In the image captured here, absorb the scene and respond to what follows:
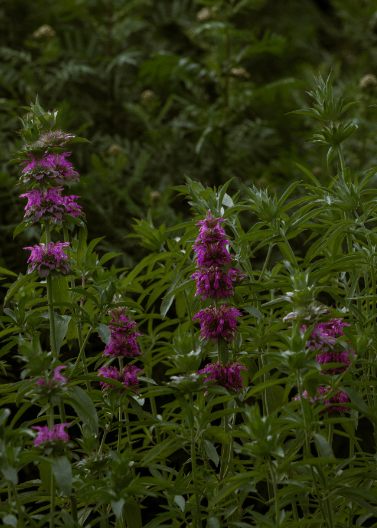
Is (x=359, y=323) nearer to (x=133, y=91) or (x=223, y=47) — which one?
(x=223, y=47)

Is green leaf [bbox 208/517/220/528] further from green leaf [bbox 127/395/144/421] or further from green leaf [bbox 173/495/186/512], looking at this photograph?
green leaf [bbox 127/395/144/421]

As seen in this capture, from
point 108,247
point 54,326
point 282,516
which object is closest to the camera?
point 282,516

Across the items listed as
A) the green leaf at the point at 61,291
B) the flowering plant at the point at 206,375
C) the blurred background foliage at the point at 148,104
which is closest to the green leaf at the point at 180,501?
the flowering plant at the point at 206,375

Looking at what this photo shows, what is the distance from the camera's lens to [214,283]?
0.94 meters

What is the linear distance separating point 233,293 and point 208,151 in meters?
1.79

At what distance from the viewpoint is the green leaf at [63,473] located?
2.47 ft

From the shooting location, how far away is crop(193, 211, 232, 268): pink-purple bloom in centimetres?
94

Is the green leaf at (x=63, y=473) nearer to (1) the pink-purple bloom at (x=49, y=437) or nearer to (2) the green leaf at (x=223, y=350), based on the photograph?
(1) the pink-purple bloom at (x=49, y=437)

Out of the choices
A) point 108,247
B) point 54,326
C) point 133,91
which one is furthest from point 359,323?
point 133,91

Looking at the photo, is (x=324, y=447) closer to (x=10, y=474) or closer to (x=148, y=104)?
(x=10, y=474)

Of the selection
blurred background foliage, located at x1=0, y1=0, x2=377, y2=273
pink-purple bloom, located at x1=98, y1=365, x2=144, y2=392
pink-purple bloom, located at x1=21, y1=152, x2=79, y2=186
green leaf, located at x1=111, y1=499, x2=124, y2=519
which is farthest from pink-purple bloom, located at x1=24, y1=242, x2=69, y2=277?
blurred background foliage, located at x1=0, y1=0, x2=377, y2=273

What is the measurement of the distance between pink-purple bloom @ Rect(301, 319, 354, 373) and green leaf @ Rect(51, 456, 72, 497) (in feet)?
1.31

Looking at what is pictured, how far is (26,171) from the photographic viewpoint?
95 cm

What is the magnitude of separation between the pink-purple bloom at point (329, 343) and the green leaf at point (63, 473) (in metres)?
0.40
